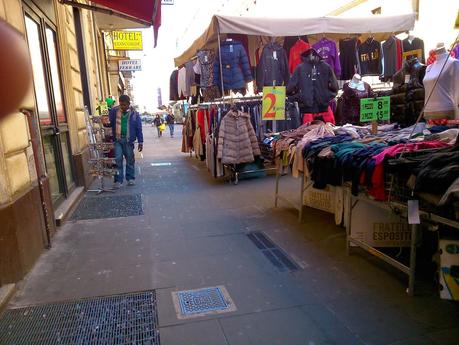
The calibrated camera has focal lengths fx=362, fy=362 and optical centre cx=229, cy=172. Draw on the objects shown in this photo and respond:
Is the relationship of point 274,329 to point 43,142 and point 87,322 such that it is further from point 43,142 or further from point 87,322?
point 43,142

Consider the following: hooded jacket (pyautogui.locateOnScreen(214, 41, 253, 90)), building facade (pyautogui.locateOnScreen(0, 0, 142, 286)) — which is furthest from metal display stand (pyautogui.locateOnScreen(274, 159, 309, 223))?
building facade (pyautogui.locateOnScreen(0, 0, 142, 286))

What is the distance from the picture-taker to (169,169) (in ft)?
32.2

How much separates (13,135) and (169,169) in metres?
6.24

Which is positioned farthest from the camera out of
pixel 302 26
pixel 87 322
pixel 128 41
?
pixel 128 41

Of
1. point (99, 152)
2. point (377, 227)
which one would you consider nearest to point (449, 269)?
point (377, 227)

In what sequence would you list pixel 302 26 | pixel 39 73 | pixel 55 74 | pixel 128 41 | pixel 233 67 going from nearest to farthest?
pixel 39 73 < pixel 55 74 < pixel 302 26 < pixel 233 67 < pixel 128 41

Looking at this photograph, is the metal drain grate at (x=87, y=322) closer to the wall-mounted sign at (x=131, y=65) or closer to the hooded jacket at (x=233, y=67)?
the hooded jacket at (x=233, y=67)

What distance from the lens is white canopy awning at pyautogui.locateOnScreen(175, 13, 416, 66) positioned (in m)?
6.61

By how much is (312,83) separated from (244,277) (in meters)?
4.33

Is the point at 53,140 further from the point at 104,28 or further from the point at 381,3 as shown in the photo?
the point at 104,28

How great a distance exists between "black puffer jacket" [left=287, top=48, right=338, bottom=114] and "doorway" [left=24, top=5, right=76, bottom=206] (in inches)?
159

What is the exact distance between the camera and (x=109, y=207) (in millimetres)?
6012

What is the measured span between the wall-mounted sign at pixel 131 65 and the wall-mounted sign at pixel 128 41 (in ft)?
2.80

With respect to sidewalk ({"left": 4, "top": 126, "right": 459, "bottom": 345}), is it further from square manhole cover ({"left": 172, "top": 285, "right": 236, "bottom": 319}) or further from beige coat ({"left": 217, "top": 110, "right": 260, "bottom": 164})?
beige coat ({"left": 217, "top": 110, "right": 260, "bottom": 164})
